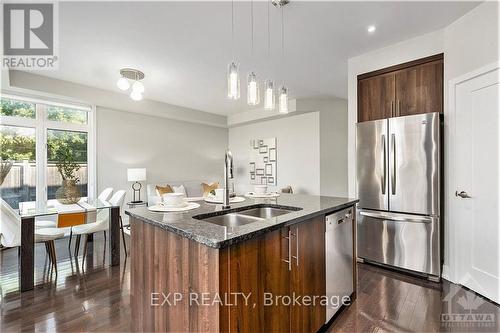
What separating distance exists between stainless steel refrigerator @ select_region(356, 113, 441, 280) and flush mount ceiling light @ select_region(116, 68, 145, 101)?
3125 millimetres

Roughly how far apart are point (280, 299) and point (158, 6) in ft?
8.73

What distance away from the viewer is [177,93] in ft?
16.5

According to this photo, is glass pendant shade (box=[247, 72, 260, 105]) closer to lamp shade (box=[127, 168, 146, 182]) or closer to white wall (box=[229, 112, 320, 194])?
white wall (box=[229, 112, 320, 194])

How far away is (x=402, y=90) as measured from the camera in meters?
3.01

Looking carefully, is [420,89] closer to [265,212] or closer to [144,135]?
[265,212]

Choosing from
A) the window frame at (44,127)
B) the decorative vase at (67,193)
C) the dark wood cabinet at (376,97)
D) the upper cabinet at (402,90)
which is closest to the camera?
the upper cabinet at (402,90)

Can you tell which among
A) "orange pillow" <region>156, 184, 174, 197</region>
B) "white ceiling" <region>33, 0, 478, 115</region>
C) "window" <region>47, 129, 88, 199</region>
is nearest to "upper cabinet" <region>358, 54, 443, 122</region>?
"white ceiling" <region>33, 0, 478, 115</region>

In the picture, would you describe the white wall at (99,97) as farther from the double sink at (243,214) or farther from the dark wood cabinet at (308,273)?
the dark wood cabinet at (308,273)

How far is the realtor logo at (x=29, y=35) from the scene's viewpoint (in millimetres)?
2354

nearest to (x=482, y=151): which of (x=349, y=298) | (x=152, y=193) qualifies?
(x=349, y=298)

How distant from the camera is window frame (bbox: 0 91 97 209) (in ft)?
13.5

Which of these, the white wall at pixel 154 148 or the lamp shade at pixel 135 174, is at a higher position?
the white wall at pixel 154 148

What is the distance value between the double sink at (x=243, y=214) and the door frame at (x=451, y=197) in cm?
199

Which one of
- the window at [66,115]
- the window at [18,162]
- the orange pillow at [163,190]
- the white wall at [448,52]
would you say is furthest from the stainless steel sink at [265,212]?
the window at [66,115]
